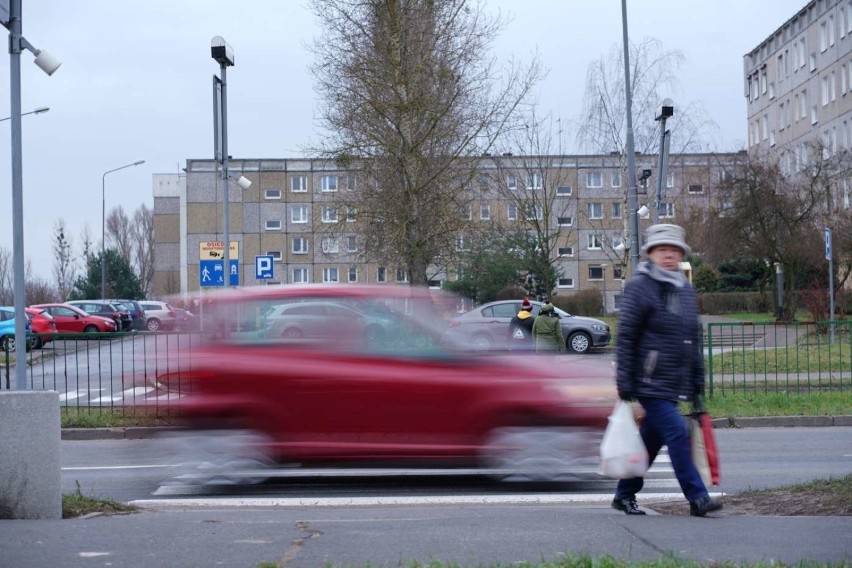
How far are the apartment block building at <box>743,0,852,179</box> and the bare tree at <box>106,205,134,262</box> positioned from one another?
57.7 metres

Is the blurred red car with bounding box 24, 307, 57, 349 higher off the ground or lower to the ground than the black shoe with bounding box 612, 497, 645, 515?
higher

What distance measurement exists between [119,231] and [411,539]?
344ft

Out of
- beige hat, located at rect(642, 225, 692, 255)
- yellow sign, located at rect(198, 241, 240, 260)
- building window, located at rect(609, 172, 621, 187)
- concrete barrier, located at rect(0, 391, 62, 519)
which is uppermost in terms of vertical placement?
building window, located at rect(609, 172, 621, 187)

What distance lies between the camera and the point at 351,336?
9.95 m

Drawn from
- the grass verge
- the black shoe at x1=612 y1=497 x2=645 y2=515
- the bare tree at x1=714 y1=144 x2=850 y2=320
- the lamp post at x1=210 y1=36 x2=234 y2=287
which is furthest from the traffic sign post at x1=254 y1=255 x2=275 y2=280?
the bare tree at x1=714 y1=144 x2=850 y2=320

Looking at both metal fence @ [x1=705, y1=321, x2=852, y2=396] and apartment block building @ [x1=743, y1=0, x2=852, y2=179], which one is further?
apartment block building @ [x1=743, y1=0, x2=852, y2=179]

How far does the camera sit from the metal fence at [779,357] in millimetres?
17891

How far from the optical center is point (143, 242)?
349 ft

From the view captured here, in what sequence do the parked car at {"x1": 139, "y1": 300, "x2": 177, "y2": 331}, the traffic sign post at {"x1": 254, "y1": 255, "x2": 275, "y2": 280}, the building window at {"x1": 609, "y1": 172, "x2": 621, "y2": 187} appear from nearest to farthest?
1. the traffic sign post at {"x1": 254, "y1": 255, "x2": 275, "y2": 280}
2. the parked car at {"x1": 139, "y1": 300, "x2": 177, "y2": 331}
3. the building window at {"x1": 609, "y1": 172, "x2": 621, "y2": 187}

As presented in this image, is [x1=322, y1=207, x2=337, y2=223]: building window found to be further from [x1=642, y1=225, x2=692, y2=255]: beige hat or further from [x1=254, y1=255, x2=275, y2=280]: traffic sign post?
[x1=642, y1=225, x2=692, y2=255]: beige hat

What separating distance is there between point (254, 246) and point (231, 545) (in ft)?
230

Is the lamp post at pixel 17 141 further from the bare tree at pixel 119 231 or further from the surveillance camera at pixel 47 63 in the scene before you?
the bare tree at pixel 119 231

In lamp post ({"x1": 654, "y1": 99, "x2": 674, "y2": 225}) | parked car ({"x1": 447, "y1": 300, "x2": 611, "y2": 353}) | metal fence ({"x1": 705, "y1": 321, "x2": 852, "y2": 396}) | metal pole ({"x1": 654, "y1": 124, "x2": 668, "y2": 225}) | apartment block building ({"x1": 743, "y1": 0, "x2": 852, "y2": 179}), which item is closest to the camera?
metal fence ({"x1": 705, "y1": 321, "x2": 852, "y2": 396})

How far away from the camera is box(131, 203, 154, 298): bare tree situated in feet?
333
